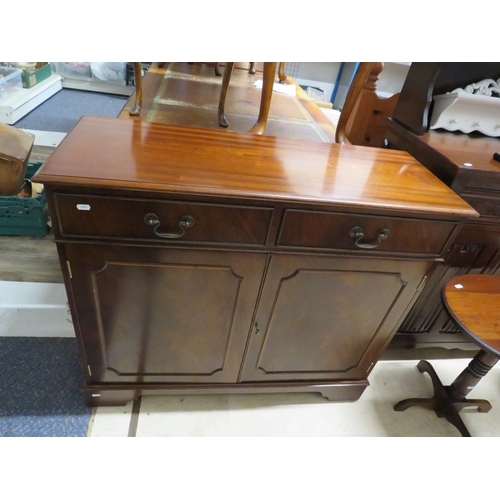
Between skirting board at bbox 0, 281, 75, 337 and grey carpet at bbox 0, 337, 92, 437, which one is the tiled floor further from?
skirting board at bbox 0, 281, 75, 337

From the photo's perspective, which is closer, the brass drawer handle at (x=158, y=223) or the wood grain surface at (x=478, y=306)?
the brass drawer handle at (x=158, y=223)

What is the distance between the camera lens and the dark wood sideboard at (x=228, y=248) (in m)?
0.68

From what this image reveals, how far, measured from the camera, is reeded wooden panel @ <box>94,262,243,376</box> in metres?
0.79

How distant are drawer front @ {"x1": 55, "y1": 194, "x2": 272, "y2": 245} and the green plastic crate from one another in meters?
0.91

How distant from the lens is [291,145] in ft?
3.04

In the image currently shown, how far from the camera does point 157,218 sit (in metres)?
0.68

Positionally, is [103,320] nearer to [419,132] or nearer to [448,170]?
[448,170]

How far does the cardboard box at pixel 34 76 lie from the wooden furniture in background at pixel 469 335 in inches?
132

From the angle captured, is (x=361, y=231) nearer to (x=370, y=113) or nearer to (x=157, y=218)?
(x=157, y=218)

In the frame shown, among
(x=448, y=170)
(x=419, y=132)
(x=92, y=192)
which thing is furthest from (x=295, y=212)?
(x=419, y=132)

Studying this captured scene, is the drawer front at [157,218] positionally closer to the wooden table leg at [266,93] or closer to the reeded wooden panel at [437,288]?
the wooden table leg at [266,93]

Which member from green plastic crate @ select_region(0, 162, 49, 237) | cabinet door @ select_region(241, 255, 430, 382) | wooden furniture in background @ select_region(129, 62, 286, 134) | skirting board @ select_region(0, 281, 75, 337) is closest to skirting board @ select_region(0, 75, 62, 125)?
green plastic crate @ select_region(0, 162, 49, 237)

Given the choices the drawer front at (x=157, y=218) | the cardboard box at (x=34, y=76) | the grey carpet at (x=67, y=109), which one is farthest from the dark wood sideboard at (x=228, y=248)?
the cardboard box at (x=34, y=76)

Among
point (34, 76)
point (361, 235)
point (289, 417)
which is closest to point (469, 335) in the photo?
point (361, 235)
